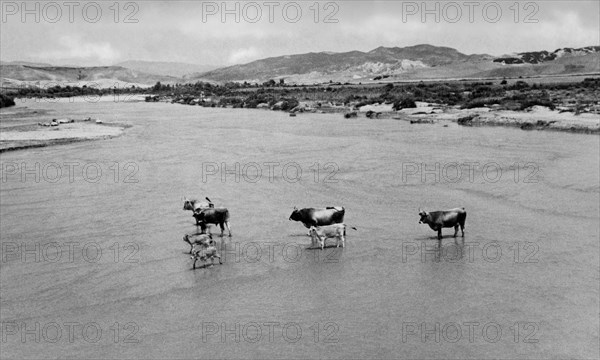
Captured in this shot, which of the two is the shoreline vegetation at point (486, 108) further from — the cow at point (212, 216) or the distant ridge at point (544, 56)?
the distant ridge at point (544, 56)

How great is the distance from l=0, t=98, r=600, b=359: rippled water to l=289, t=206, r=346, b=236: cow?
2.30 feet

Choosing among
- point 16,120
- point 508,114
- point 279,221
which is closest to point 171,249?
point 279,221

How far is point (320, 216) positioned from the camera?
602 inches

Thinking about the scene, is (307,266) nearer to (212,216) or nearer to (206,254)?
(206,254)

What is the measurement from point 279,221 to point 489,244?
19.4 feet

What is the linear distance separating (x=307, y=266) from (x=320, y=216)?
2.30m

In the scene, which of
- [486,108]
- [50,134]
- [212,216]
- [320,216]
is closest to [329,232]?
[320,216]

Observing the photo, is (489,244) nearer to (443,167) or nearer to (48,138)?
(443,167)

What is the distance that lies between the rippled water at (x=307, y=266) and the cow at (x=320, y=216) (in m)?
0.70

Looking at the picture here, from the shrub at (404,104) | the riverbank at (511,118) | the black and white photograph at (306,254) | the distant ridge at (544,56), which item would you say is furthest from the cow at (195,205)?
the distant ridge at (544,56)

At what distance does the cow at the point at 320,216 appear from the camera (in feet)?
50.0

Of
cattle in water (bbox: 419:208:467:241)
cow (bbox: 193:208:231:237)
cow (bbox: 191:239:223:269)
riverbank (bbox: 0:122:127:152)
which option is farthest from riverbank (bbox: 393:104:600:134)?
cow (bbox: 191:239:223:269)

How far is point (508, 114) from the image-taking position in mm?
42219

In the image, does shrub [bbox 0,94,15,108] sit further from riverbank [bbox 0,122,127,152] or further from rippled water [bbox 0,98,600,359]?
rippled water [bbox 0,98,600,359]
